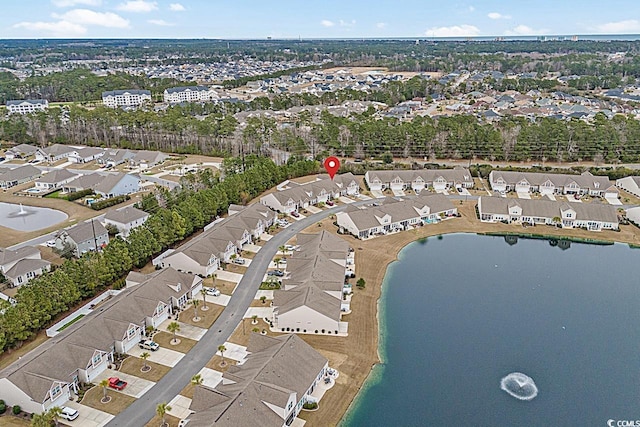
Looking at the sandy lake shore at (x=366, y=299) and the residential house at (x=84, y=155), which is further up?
the residential house at (x=84, y=155)

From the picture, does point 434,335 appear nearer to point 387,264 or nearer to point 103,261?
point 387,264

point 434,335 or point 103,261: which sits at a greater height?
point 103,261

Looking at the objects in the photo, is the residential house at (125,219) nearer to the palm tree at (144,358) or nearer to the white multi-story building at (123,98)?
the palm tree at (144,358)

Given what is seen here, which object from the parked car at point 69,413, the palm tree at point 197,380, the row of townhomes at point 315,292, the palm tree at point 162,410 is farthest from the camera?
the row of townhomes at point 315,292

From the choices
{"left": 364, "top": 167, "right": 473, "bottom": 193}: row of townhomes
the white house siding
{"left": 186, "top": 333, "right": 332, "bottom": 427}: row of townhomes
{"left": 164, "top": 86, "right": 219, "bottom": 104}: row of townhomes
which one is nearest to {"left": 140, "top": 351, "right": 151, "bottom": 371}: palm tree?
{"left": 186, "top": 333, "right": 332, "bottom": 427}: row of townhomes

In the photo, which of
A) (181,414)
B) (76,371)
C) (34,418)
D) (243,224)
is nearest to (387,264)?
(243,224)

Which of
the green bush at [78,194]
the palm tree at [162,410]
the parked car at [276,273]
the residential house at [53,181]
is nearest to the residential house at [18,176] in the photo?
the residential house at [53,181]
